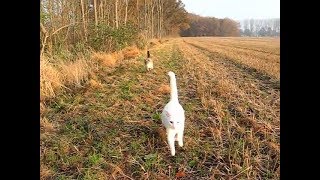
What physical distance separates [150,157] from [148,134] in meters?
0.57

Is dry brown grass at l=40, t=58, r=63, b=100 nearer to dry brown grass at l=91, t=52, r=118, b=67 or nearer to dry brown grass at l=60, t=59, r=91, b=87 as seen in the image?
dry brown grass at l=60, t=59, r=91, b=87

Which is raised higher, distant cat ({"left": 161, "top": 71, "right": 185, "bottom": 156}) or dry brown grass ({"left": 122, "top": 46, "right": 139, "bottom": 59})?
dry brown grass ({"left": 122, "top": 46, "right": 139, "bottom": 59})

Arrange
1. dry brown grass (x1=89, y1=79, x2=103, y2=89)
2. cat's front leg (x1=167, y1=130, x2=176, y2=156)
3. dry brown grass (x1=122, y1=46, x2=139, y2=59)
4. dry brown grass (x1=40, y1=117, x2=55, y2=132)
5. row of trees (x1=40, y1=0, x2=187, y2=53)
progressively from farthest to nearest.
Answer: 1. dry brown grass (x1=122, y1=46, x2=139, y2=59)
2. row of trees (x1=40, y1=0, x2=187, y2=53)
3. dry brown grass (x1=89, y1=79, x2=103, y2=89)
4. dry brown grass (x1=40, y1=117, x2=55, y2=132)
5. cat's front leg (x1=167, y1=130, x2=176, y2=156)

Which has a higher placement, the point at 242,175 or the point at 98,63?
the point at 98,63

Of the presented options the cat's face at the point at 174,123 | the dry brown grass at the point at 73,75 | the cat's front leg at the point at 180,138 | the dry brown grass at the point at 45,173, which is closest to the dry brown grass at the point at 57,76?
the dry brown grass at the point at 73,75

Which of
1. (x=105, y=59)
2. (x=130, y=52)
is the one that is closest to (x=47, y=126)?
(x=105, y=59)

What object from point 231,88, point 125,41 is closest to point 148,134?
point 231,88

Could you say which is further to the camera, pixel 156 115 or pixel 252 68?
pixel 252 68

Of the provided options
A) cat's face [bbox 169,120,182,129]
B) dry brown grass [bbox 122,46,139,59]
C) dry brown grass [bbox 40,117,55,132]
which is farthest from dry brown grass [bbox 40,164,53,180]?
dry brown grass [bbox 122,46,139,59]

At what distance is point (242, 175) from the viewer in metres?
2.65

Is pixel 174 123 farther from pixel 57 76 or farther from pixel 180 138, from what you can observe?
pixel 57 76

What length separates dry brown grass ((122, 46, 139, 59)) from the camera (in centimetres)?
902

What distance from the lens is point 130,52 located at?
930cm
